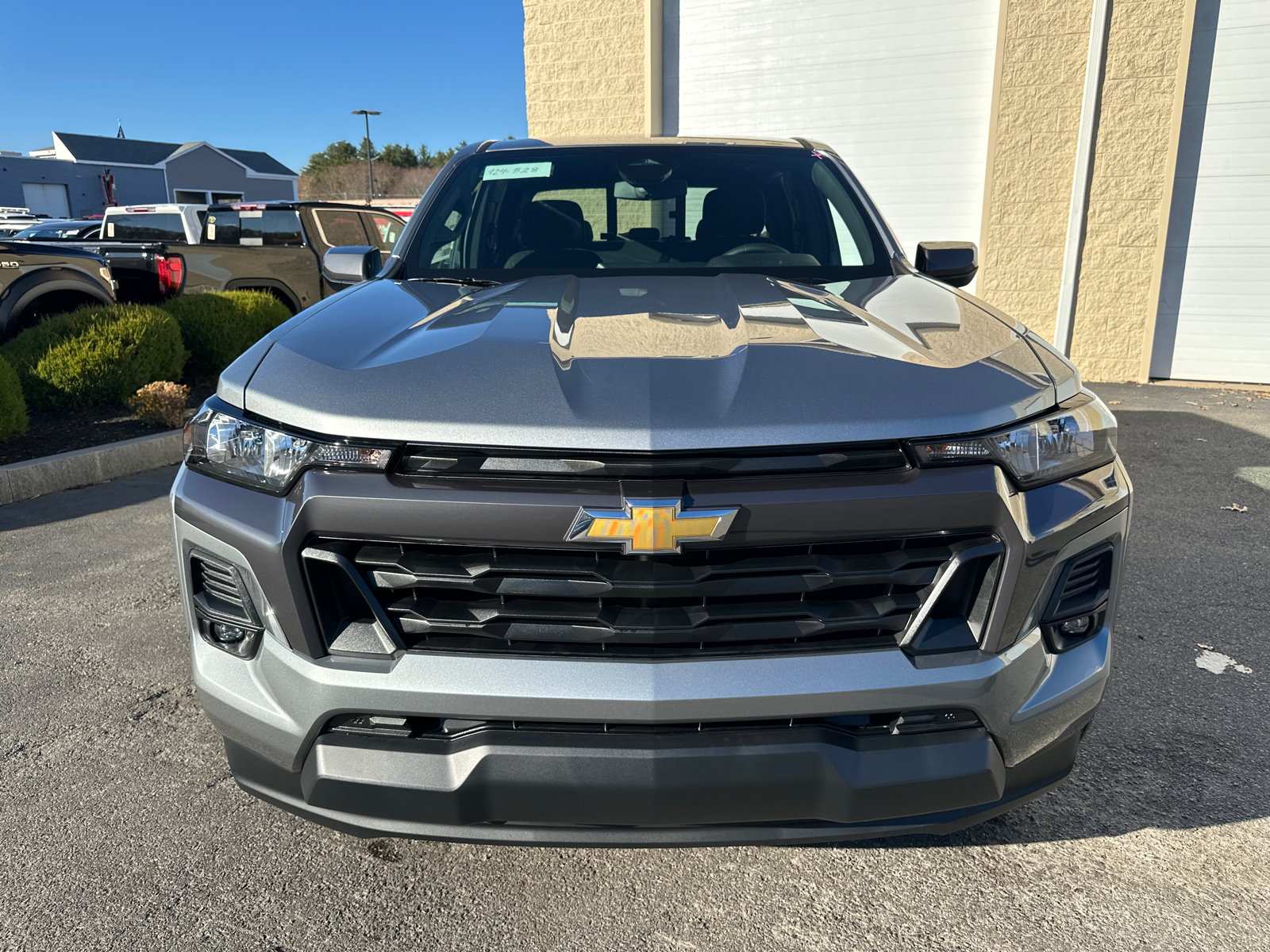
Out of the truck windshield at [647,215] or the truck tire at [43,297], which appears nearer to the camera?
the truck windshield at [647,215]

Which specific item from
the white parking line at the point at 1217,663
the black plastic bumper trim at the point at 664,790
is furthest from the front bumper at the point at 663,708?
the white parking line at the point at 1217,663

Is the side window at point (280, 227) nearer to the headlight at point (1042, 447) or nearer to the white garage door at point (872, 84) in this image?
the white garage door at point (872, 84)

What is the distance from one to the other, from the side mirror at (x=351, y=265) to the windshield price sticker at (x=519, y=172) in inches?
20.9

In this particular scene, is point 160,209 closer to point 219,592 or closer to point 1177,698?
point 219,592

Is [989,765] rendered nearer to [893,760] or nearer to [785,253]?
[893,760]

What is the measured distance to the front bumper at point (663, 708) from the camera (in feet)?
4.97

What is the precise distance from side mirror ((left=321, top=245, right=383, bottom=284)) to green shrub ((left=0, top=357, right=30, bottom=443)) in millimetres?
3926

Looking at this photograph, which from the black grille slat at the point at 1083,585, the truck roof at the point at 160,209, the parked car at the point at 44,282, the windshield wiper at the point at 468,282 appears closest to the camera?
the black grille slat at the point at 1083,585

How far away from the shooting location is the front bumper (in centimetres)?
151

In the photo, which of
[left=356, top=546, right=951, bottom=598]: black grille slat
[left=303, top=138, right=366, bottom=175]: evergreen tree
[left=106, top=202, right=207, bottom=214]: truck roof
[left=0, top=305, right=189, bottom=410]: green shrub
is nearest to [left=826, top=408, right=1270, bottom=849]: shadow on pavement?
[left=356, top=546, right=951, bottom=598]: black grille slat

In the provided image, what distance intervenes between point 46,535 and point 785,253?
413 centimetres

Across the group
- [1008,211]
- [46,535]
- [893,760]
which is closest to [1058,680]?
[893,760]

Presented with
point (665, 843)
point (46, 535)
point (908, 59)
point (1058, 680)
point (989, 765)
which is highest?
point (908, 59)

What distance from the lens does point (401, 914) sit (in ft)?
6.31
